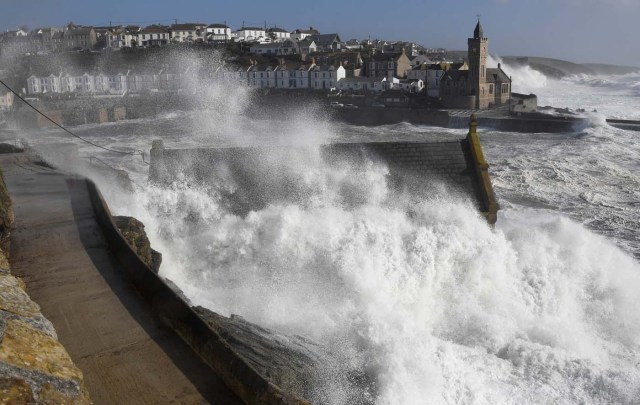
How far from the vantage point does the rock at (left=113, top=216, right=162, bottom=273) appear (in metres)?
7.06

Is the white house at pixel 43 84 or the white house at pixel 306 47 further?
the white house at pixel 306 47

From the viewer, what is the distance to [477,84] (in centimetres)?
5528

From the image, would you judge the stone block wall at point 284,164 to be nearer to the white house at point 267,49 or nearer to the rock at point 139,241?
the rock at point 139,241

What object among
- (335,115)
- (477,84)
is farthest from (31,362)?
(477,84)

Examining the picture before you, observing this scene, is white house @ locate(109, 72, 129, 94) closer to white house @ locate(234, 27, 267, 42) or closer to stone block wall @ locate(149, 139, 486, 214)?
white house @ locate(234, 27, 267, 42)

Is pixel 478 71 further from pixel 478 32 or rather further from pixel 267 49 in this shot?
pixel 267 49

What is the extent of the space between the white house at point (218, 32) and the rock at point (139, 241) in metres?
118

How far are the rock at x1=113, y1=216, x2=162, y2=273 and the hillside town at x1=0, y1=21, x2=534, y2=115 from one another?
50.1 m

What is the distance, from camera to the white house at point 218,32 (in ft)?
395

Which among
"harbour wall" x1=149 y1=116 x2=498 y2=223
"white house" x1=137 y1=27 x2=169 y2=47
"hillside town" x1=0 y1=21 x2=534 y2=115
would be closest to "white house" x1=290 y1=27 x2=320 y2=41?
"hillside town" x1=0 y1=21 x2=534 y2=115

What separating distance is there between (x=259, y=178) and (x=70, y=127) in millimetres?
45401

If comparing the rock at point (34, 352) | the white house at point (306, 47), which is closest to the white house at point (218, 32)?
the white house at point (306, 47)

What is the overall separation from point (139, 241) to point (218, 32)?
12561 cm

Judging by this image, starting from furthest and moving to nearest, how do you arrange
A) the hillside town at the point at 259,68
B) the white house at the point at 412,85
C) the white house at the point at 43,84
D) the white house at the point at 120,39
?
the white house at the point at 120,39
the white house at the point at 43,84
the white house at the point at 412,85
the hillside town at the point at 259,68
